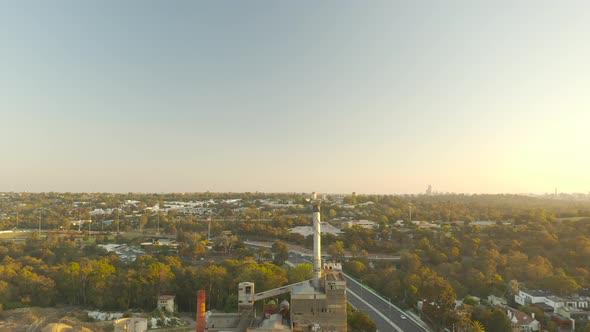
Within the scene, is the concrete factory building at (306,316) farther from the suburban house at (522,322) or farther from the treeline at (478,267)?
the suburban house at (522,322)

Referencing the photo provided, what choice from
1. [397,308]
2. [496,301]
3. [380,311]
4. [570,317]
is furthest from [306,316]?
[570,317]

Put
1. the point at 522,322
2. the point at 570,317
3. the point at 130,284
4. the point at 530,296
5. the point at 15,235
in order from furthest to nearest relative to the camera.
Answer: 1. the point at 15,235
2. the point at 130,284
3. the point at 530,296
4. the point at 570,317
5. the point at 522,322

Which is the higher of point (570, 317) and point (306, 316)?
point (306, 316)

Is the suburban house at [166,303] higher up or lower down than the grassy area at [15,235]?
lower down

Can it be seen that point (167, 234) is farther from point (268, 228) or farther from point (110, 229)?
point (268, 228)

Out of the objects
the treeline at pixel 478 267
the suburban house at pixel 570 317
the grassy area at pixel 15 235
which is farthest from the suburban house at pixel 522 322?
the grassy area at pixel 15 235

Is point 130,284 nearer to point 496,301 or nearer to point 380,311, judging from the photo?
point 380,311

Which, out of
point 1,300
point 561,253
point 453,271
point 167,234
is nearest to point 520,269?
point 453,271

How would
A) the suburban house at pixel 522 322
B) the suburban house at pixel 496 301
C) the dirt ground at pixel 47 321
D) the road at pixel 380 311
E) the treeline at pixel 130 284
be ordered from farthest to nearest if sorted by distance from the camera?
the treeline at pixel 130 284 < the suburban house at pixel 496 301 < the dirt ground at pixel 47 321 < the road at pixel 380 311 < the suburban house at pixel 522 322
